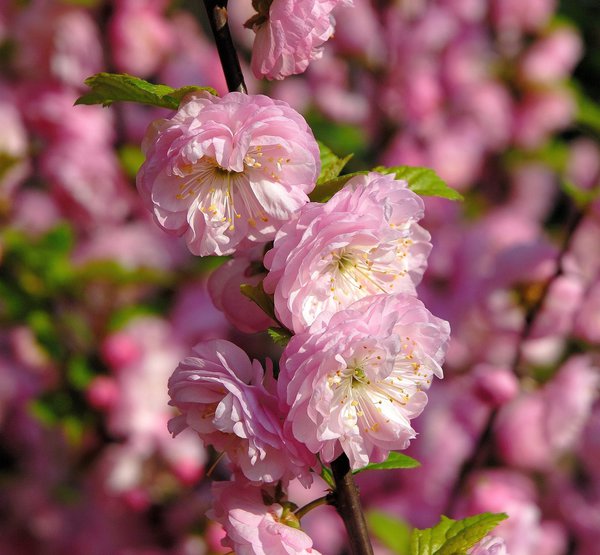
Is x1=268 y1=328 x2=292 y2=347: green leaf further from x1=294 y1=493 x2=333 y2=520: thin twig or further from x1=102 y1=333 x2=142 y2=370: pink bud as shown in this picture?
x1=102 y1=333 x2=142 y2=370: pink bud

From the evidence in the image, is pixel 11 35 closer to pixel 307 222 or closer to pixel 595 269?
pixel 595 269

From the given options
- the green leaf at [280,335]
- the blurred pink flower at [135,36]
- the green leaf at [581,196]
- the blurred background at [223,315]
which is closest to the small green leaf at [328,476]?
the green leaf at [280,335]

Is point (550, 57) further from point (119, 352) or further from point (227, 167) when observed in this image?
point (227, 167)

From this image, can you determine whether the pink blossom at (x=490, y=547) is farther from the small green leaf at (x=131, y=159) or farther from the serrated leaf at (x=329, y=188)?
the small green leaf at (x=131, y=159)

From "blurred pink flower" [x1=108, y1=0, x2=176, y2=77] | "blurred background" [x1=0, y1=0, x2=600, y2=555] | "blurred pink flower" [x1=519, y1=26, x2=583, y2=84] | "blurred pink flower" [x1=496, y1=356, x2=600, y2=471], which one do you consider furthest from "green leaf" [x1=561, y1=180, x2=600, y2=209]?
"blurred pink flower" [x1=519, y1=26, x2=583, y2=84]

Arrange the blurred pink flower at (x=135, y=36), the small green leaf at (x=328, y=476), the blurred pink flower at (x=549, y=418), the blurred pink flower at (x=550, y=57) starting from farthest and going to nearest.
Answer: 1. the blurred pink flower at (x=550, y=57)
2. the blurred pink flower at (x=135, y=36)
3. the blurred pink flower at (x=549, y=418)
4. the small green leaf at (x=328, y=476)

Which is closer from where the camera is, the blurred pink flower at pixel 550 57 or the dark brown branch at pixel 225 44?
the dark brown branch at pixel 225 44

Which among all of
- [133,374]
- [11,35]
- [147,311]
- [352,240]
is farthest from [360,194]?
[11,35]
